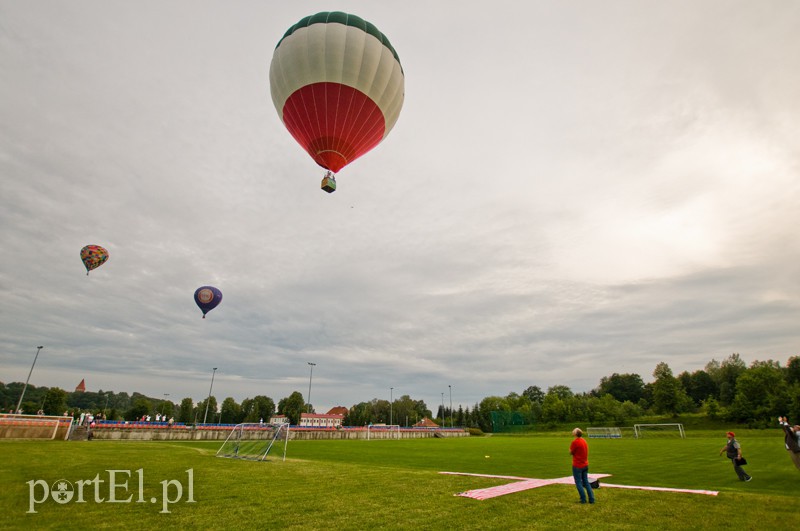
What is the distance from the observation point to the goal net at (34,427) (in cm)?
2800

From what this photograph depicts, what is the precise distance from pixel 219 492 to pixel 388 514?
5546mm

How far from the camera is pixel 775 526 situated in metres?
7.14

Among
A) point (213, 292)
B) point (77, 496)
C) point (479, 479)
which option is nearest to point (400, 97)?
point (479, 479)

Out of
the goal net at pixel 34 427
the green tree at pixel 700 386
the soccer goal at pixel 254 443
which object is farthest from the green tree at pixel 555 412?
the goal net at pixel 34 427

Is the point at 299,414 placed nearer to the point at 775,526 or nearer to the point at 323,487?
the point at 323,487

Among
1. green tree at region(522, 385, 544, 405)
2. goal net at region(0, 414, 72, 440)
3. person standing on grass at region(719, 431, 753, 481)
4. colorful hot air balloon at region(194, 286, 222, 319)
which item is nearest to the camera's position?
person standing on grass at region(719, 431, 753, 481)

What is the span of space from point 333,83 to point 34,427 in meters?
35.8

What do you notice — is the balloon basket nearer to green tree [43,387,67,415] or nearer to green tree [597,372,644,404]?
green tree [43,387,67,415]

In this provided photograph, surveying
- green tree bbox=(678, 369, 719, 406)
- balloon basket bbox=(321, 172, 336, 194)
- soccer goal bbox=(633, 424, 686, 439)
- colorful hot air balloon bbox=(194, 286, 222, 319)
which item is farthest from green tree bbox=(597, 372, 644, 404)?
balloon basket bbox=(321, 172, 336, 194)

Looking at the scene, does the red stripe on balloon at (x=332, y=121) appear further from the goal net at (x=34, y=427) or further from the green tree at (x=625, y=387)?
the green tree at (x=625, y=387)

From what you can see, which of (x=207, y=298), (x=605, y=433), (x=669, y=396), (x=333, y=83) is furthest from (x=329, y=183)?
(x=669, y=396)

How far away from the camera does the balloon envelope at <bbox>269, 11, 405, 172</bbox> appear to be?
18141 mm

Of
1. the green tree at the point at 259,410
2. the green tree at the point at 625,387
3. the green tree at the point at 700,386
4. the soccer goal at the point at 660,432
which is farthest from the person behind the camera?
the green tree at the point at 625,387

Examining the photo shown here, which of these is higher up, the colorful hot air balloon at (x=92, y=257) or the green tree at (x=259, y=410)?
the colorful hot air balloon at (x=92, y=257)
